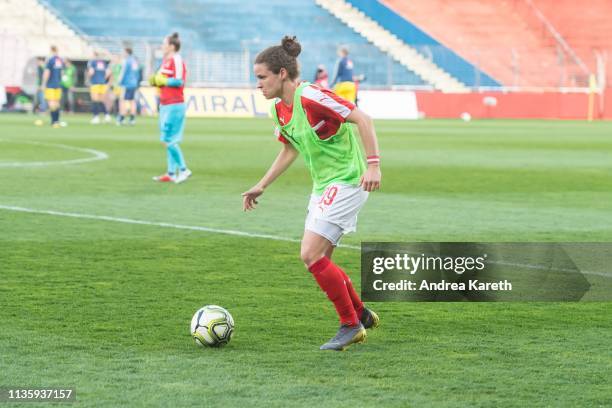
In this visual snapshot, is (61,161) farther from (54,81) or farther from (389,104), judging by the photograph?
(389,104)

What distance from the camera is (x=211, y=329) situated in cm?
637

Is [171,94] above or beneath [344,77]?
above

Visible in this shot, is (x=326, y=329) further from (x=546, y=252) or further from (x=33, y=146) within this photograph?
(x=33, y=146)

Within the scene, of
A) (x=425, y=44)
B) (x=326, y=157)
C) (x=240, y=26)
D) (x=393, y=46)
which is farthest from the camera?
(x=425, y=44)

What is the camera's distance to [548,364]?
604 centimetres

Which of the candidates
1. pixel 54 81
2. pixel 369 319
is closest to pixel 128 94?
pixel 54 81

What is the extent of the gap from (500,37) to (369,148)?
5024 centimetres

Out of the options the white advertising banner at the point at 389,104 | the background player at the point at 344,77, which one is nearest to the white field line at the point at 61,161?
the background player at the point at 344,77

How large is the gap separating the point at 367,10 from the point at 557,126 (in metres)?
15.5

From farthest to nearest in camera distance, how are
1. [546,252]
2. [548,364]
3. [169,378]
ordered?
[546,252] → [548,364] → [169,378]

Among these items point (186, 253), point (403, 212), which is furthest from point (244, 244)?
point (403, 212)

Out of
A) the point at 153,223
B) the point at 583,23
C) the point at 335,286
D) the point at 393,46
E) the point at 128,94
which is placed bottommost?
the point at 128,94

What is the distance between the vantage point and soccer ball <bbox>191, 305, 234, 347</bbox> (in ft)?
20.9

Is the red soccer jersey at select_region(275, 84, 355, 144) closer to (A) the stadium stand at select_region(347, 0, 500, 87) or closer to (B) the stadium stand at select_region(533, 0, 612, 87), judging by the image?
(A) the stadium stand at select_region(347, 0, 500, 87)
